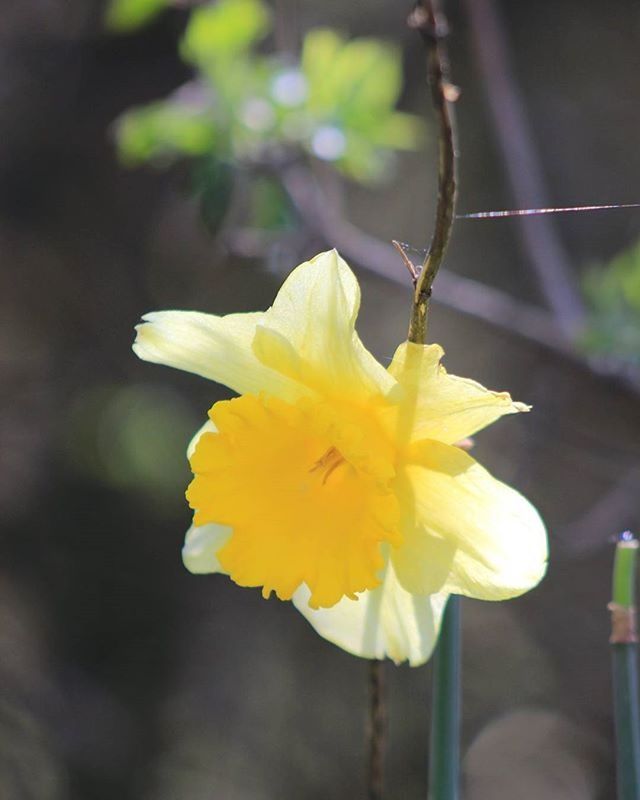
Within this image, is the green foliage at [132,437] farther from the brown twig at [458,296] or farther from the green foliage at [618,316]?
the green foliage at [618,316]

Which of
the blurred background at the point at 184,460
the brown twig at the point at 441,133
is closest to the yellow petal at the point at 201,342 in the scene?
the brown twig at the point at 441,133

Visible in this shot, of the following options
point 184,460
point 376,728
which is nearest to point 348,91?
point 376,728

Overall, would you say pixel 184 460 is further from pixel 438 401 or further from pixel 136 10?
pixel 438 401

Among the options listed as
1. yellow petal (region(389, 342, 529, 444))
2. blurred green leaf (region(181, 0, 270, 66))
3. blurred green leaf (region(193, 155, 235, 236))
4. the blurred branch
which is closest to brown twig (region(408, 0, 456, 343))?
yellow petal (region(389, 342, 529, 444))

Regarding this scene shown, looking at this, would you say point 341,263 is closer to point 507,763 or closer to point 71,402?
point 71,402

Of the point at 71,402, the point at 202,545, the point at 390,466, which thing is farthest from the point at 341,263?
the point at 71,402

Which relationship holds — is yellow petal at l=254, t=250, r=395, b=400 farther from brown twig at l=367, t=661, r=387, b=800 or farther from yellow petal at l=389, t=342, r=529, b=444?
brown twig at l=367, t=661, r=387, b=800
